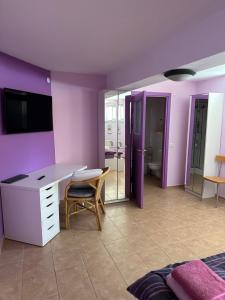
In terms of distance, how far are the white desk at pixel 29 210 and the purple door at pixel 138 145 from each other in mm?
1467

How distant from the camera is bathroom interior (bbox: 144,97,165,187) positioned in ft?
17.5

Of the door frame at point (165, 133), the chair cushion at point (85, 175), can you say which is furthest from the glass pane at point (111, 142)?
the door frame at point (165, 133)

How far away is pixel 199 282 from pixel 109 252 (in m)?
1.50

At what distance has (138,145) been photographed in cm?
356

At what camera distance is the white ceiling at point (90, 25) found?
147 centimetres

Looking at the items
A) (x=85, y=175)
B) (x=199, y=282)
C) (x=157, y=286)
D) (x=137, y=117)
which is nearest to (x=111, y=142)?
(x=137, y=117)

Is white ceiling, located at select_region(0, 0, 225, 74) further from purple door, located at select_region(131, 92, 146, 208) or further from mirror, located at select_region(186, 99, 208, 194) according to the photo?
mirror, located at select_region(186, 99, 208, 194)

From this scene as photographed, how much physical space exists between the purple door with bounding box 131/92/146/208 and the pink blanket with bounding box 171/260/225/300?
232 centimetres

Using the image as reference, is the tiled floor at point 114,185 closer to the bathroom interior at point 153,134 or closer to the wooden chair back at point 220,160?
the bathroom interior at point 153,134

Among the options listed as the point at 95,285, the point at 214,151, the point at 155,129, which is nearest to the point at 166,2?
the point at 95,285

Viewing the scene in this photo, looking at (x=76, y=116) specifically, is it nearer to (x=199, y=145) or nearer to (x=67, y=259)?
(x=67, y=259)

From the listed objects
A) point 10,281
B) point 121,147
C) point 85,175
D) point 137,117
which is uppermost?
point 137,117

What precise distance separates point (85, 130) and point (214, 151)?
8.10 feet

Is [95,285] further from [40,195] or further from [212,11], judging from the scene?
[212,11]
